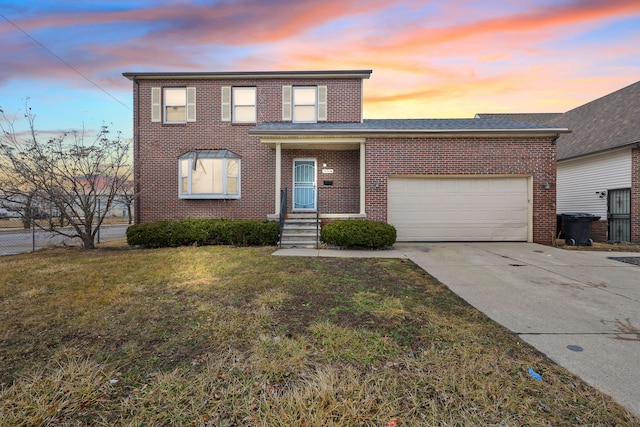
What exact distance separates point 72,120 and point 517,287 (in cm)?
1256

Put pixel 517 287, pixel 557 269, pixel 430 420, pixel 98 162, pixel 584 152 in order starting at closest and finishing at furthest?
1. pixel 430 420
2. pixel 517 287
3. pixel 557 269
4. pixel 98 162
5. pixel 584 152

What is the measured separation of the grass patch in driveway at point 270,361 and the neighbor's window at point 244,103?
30.2ft

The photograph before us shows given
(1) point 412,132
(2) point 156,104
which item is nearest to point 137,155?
(2) point 156,104

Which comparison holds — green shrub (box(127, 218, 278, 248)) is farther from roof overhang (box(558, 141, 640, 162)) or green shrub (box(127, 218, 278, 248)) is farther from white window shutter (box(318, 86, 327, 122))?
roof overhang (box(558, 141, 640, 162))

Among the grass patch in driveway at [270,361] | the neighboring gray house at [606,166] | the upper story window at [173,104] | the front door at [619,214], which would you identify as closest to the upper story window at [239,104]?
the upper story window at [173,104]

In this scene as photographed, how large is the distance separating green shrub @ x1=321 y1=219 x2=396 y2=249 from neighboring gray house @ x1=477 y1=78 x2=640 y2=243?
969 cm

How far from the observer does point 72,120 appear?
9.34m

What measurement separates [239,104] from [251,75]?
4.16ft

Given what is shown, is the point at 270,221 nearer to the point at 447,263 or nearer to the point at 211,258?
the point at 211,258

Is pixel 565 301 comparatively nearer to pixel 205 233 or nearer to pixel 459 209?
pixel 459 209

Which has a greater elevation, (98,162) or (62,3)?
(62,3)

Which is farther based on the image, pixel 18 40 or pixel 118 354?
pixel 18 40

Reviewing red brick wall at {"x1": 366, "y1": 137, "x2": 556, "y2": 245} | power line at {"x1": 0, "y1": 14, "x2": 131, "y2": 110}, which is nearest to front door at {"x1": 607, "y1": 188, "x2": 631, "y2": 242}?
red brick wall at {"x1": 366, "y1": 137, "x2": 556, "y2": 245}

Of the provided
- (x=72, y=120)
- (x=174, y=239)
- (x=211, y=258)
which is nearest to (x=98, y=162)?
(x=72, y=120)
